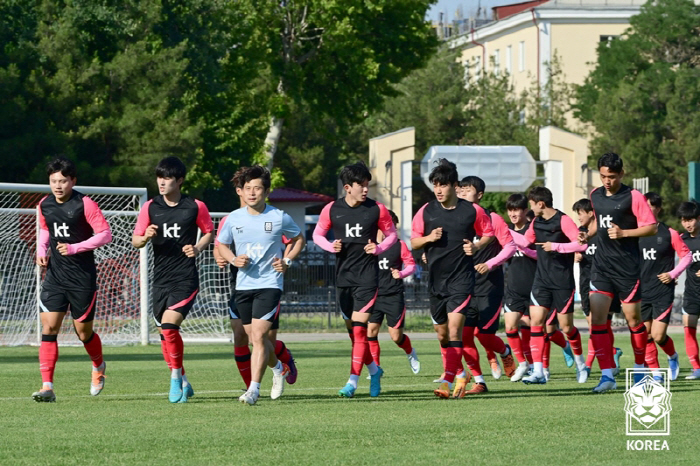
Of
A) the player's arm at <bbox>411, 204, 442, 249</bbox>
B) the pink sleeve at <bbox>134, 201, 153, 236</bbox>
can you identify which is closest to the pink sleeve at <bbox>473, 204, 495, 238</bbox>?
the player's arm at <bbox>411, 204, 442, 249</bbox>

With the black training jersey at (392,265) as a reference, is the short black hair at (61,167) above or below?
above

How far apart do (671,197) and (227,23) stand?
75.3ft

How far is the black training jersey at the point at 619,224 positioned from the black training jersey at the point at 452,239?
127 cm

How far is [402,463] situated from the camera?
8.02 m

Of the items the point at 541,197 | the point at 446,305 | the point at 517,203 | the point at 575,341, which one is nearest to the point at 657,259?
the point at 575,341

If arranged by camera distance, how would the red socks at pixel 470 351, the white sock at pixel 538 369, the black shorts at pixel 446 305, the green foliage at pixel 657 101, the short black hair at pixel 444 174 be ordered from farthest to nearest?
the green foliage at pixel 657 101
the white sock at pixel 538 369
the red socks at pixel 470 351
the black shorts at pixel 446 305
the short black hair at pixel 444 174

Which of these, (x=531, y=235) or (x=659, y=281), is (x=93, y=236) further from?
(x=659, y=281)

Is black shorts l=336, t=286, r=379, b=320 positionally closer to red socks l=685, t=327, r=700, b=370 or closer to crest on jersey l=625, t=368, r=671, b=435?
crest on jersey l=625, t=368, r=671, b=435

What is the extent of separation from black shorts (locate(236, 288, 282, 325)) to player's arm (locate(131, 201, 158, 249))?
3.10 ft

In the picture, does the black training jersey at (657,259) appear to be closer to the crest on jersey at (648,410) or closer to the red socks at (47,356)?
the crest on jersey at (648,410)

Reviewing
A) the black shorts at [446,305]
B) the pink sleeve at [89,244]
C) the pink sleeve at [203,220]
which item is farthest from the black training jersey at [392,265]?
the pink sleeve at [89,244]

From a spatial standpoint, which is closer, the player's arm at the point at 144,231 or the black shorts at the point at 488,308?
the player's arm at the point at 144,231

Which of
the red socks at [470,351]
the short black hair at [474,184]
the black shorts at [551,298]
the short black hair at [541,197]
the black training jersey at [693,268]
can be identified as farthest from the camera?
the black training jersey at [693,268]

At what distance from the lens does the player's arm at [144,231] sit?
1191 centimetres
